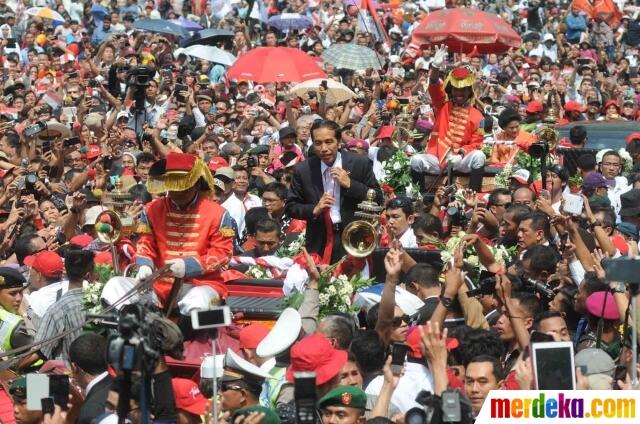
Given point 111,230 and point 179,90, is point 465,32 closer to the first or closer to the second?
point 179,90

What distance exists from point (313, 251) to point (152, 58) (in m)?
14.0

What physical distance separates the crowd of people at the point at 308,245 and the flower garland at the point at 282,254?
26 mm

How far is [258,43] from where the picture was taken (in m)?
30.7

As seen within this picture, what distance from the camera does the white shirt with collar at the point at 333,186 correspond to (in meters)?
11.9

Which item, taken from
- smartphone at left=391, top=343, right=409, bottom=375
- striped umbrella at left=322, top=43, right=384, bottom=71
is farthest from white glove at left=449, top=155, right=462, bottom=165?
striped umbrella at left=322, top=43, right=384, bottom=71

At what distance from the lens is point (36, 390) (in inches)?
288

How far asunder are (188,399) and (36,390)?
1.32 m

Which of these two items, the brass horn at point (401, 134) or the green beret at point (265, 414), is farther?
the brass horn at point (401, 134)

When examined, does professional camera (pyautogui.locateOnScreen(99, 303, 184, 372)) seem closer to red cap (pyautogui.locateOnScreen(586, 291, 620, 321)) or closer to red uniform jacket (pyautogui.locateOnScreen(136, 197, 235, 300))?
A: red uniform jacket (pyautogui.locateOnScreen(136, 197, 235, 300))

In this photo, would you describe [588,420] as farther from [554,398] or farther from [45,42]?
[45,42]

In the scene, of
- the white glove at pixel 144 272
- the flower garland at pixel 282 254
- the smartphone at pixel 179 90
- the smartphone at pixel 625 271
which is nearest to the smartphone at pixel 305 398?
the smartphone at pixel 625 271

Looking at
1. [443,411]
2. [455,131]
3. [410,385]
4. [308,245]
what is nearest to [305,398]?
[443,411]

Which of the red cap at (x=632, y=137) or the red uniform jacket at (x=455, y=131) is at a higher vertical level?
the red uniform jacket at (x=455, y=131)

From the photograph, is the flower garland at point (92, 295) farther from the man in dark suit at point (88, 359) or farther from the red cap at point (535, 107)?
the red cap at point (535, 107)
